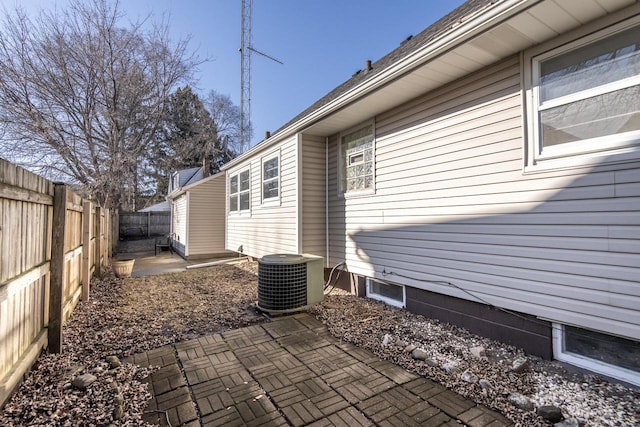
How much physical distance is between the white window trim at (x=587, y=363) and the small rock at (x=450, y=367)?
0.96m

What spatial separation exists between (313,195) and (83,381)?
4.46 meters

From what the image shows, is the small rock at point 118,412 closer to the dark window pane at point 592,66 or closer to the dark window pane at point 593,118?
the dark window pane at point 593,118

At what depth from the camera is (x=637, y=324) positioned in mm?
2287

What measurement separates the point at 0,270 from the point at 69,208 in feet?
7.50

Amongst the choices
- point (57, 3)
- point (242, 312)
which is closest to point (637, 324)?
point (242, 312)

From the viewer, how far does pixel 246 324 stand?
4.02 metres

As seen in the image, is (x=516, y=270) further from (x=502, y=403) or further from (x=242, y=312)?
(x=242, y=312)

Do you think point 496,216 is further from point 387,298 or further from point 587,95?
point 387,298

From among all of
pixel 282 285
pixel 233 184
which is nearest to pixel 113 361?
pixel 282 285

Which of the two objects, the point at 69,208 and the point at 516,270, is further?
the point at 69,208

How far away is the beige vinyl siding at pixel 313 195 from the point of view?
598cm

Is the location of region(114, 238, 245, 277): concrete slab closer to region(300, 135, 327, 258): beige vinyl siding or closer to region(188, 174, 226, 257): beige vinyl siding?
region(188, 174, 226, 257): beige vinyl siding

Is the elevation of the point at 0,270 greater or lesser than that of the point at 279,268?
greater

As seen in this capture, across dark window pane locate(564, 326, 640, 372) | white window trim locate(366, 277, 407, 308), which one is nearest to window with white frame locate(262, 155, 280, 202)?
white window trim locate(366, 277, 407, 308)
